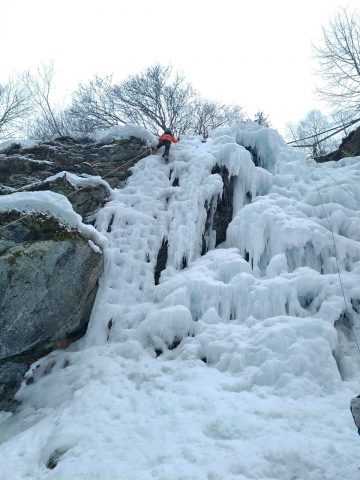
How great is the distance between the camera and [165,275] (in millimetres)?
6211

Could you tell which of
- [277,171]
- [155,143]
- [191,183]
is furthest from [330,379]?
[155,143]

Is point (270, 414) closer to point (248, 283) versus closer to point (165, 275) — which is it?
point (248, 283)

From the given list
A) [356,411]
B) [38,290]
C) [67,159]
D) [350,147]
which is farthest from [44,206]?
[350,147]

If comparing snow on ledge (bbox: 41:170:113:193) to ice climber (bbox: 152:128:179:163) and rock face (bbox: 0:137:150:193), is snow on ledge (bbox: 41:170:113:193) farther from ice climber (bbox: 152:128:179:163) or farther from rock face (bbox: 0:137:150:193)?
ice climber (bbox: 152:128:179:163)

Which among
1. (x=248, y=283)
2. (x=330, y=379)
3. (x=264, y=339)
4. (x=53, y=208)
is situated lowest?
(x=330, y=379)

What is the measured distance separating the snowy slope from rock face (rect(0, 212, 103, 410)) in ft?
0.82

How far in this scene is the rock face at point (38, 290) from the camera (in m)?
4.48

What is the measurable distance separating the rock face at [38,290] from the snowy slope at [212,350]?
0.82 feet

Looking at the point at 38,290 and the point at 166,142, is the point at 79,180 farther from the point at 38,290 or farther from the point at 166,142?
the point at 38,290

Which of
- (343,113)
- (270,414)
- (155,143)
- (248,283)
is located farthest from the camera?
(343,113)

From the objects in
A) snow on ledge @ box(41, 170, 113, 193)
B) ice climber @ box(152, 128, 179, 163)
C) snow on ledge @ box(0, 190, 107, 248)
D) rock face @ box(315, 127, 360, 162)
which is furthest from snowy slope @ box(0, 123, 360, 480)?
rock face @ box(315, 127, 360, 162)

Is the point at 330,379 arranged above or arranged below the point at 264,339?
below

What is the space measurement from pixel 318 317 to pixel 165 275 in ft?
8.39

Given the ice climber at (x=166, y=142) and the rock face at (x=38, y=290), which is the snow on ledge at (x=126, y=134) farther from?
the rock face at (x=38, y=290)
